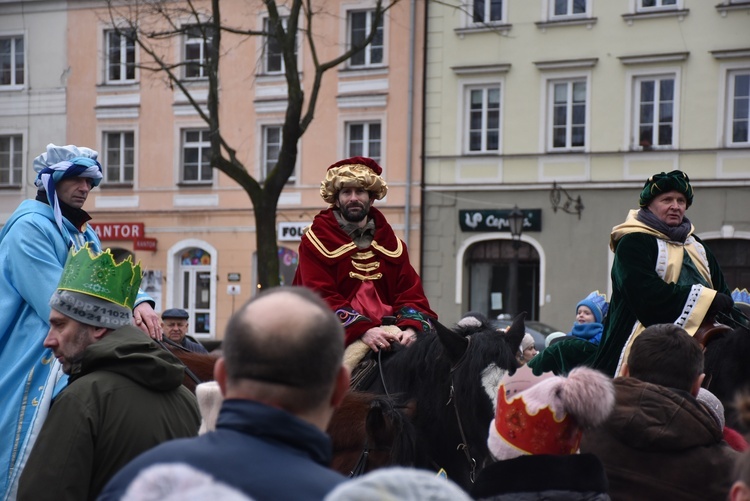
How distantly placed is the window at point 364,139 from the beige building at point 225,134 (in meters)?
0.04

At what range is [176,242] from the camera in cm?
3184

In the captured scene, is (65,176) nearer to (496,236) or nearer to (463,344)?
(463,344)

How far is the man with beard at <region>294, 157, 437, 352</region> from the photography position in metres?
6.77

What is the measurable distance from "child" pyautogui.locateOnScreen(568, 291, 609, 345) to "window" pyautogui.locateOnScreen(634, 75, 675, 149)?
54.8 ft

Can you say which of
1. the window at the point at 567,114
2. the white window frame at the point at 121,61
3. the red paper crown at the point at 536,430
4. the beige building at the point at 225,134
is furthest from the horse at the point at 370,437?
the white window frame at the point at 121,61

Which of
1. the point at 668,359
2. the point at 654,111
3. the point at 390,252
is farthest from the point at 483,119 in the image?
the point at 668,359

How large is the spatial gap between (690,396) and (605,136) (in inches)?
937

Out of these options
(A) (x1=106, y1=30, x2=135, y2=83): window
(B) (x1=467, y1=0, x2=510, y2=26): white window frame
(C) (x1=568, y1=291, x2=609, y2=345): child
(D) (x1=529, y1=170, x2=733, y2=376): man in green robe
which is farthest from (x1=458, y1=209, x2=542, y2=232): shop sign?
(D) (x1=529, y1=170, x2=733, y2=376): man in green robe

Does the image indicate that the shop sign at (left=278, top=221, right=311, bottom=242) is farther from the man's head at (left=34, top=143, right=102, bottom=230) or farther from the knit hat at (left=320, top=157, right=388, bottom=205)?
the man's head at (left=34, top=143, right=102, bottom=230)

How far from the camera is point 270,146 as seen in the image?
30.9 meters

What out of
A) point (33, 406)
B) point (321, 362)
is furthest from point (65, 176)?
point (321, 362)

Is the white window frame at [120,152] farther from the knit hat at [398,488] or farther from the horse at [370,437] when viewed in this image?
the knit hat at [398,488]

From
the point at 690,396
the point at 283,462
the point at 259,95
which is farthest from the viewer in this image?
the point at 259,95

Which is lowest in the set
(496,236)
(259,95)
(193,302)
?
(193,302)
